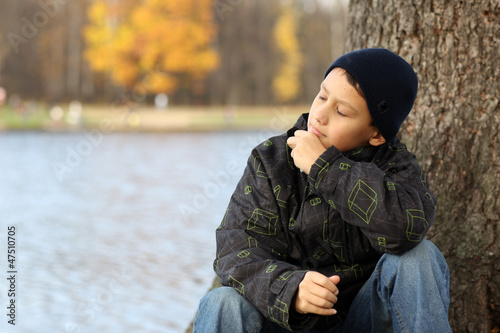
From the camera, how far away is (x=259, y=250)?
2139mm

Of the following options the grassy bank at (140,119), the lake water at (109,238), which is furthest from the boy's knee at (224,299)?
the grassy bank at (140,119)

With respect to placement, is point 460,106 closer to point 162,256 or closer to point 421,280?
point 421,280

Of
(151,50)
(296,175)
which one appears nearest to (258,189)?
(296,175)

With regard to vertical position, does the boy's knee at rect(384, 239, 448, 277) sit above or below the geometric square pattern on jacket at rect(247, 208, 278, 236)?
below

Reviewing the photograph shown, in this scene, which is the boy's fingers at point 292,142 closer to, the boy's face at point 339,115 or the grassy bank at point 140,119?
the boy's face at point 339,115

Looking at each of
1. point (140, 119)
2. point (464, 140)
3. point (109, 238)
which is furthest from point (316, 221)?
point (140, 119)

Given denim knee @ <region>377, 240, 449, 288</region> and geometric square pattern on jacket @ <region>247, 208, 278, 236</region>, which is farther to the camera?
geometric square pattern on jacket @ <region>247, 208, 278, 236</region>

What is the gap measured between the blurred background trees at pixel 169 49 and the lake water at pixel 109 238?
16.3m

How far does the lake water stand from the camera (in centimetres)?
403

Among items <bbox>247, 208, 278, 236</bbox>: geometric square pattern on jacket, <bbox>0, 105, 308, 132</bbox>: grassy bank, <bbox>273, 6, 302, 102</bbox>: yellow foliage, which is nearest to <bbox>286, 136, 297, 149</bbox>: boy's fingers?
<bbox>247, 208, 278, 236</bbox>: geometric square pattern on jacket

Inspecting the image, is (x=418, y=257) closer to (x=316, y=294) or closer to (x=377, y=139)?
(x=316, y=294)

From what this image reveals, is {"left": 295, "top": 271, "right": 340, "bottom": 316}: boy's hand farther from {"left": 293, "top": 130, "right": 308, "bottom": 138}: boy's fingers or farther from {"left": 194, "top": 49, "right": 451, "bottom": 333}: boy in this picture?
{"left": 293, "top": 130, "right": 308, "bottom": 138}: boy's fingers

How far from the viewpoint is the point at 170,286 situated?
15.0ft

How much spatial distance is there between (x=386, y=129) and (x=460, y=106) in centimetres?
81
